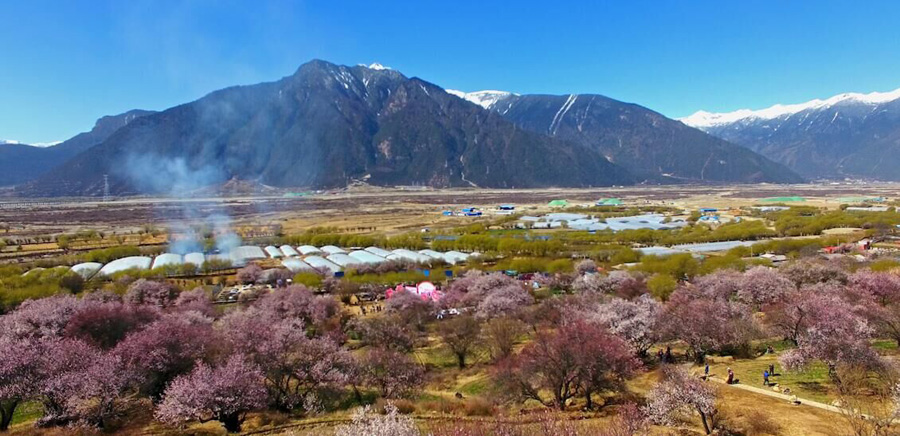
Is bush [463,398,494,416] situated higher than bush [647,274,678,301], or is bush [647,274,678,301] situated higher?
bush [463,398,494,416]

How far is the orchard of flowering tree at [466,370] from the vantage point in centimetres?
1512

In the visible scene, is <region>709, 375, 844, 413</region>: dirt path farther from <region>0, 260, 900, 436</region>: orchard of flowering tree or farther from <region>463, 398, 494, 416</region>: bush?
<region>463, 398, 494, 416</region>: bush

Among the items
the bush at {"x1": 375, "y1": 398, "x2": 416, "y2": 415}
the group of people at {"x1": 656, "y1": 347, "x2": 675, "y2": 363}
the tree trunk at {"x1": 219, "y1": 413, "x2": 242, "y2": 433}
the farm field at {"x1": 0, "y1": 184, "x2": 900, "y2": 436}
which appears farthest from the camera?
the group of people at {"x1": 656, "y1": 347, "x2": 675, "y2": 363}

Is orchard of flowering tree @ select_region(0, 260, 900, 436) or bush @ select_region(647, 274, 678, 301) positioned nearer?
orchard of flowering tree @ select_region(0, 260, 900, 436)

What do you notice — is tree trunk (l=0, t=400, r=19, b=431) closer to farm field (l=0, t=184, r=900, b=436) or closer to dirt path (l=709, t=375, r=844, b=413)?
farm field (l=0, t=184, r=900, b=436)

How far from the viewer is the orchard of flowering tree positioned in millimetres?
15117

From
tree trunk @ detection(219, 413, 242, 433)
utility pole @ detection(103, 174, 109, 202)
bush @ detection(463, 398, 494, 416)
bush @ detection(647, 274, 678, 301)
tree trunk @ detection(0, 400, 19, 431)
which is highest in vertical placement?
utility pole @ detection(103, 174, 109, 202)

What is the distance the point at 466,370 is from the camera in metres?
23.8

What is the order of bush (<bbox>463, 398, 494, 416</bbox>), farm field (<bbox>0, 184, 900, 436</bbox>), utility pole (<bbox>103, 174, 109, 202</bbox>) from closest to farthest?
1. farm field (<bbox>0, 184, 900, 436</bbox>)
2. bush (<bbox>463, 398, 494, 416</bbox>)
3. utility pole (<bbox>103, 174, 109, 202</bbox>)

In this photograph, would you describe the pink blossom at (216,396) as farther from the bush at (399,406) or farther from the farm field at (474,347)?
the bush at (399,406)

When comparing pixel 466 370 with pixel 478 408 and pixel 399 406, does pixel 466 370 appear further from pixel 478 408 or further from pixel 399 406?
pixel 399 406

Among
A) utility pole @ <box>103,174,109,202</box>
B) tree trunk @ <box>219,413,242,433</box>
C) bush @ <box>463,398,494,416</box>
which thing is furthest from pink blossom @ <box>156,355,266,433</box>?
utility pole @ <box>103,174,109,202</box>

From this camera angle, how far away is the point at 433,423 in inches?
608

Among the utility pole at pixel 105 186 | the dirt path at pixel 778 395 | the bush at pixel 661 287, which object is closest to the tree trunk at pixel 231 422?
the dirt path at pixel 778 395
